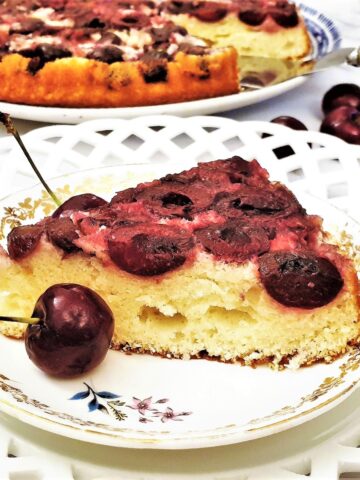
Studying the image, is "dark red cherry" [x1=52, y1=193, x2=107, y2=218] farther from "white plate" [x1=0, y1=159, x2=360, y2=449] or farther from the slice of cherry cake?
"white plate" [x1=0, y1=159, x2=360, y2=449]

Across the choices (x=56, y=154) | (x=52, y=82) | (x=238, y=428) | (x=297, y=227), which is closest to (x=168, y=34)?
(x=52, y=82)

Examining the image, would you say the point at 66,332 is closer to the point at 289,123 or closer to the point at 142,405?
the point at 142,405

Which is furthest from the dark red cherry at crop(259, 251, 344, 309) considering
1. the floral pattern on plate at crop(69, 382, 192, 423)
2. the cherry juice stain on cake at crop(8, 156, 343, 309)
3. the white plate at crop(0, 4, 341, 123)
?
the white plate at crop(0, 4, 341, 123)

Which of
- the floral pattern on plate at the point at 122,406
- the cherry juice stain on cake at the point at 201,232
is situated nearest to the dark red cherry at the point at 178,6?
the cherry juice stain on cake at the point at 201,232

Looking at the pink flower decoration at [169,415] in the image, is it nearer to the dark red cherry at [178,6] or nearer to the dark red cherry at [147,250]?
the dark red cherry at [147,250]

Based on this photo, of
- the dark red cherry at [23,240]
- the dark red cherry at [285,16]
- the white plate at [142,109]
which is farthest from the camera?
the dark red cherry at [285,16]

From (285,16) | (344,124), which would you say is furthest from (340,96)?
(285,16)
